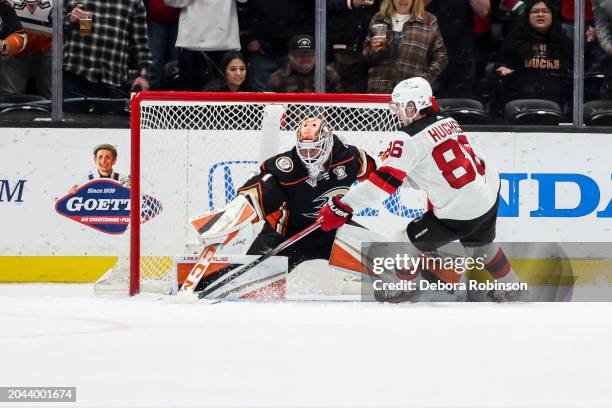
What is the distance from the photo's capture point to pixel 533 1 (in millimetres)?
6797

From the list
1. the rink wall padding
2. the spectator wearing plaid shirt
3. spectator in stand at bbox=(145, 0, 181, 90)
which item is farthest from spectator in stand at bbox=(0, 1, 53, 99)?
spectator in stand at bbox=(145, 0, 181, 90)

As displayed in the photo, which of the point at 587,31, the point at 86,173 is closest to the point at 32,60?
the point at 86,173

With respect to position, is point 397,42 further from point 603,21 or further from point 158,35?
point 158,35

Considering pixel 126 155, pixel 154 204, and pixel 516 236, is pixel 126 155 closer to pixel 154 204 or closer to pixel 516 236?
pixel 154 204

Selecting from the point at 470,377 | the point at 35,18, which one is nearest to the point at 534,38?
the point at 35,18

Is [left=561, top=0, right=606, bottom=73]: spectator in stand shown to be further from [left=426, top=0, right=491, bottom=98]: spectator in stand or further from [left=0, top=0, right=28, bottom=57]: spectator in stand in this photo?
[left=0, top=0, right=28, bottom=57]: spectator in stand

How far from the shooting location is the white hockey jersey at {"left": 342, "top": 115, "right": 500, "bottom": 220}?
17.4ft

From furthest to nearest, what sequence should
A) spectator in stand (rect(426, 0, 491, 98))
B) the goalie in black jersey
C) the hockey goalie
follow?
spectator in stand (rect(426, 0, 491, 98)) < the goalie in black jersey < the hockey goalie

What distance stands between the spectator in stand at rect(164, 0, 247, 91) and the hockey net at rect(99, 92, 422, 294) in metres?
0.77

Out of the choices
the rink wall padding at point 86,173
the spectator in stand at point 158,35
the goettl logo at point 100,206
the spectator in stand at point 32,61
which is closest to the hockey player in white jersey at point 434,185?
the rink wall padding at point 86,173

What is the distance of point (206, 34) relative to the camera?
672 centimetres

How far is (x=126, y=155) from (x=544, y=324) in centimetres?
301

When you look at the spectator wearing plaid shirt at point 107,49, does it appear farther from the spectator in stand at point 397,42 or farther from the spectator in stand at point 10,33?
the spectator in stand at point 397,42

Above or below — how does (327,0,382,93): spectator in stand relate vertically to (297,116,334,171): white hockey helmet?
above
